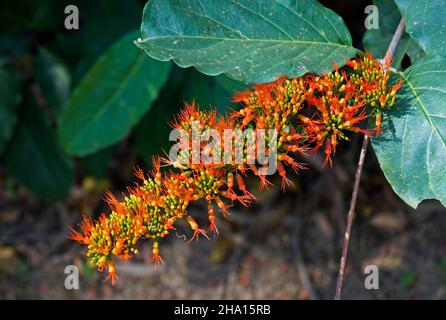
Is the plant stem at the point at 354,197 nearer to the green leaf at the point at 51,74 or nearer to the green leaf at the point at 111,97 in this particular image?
the green leaf at the point at 111,97

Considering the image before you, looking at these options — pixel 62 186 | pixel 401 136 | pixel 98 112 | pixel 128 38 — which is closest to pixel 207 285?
pixel 62 186

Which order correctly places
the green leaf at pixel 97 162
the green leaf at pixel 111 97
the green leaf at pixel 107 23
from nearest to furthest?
the green leaf at pixel 111 97 < the green leaf at pixel 107 23 < the green leaf at pixel 97 162

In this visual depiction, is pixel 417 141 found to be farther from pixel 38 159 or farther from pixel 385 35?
pixel 38 159

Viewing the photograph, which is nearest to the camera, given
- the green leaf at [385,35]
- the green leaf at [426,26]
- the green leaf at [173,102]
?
the green leaf at [426,26]

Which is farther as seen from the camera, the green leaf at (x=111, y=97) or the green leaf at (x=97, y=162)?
the green leaf at (x=97, y=162)

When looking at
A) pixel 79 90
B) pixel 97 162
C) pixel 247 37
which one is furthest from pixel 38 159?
pixel 247 37

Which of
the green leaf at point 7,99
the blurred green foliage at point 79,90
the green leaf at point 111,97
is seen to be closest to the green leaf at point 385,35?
the blurred green foliage at point 79,90

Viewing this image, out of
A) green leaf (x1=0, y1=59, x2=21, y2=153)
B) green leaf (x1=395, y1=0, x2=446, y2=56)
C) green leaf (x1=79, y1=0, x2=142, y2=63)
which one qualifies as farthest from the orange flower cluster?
green leaf (x1=0, y1=59, x2=21, y2=153)

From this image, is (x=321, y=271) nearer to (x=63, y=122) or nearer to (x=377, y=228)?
(x=377, y=228)
